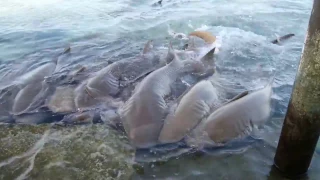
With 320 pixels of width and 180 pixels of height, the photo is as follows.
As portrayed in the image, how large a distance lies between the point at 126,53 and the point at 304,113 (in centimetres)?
514

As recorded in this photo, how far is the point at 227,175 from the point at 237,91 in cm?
209

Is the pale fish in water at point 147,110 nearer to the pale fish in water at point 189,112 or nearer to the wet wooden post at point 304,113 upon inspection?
the pale fish in water at point 189,112

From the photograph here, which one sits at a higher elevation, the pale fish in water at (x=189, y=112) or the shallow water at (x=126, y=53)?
the pale fish in water at (x=189, y=112)

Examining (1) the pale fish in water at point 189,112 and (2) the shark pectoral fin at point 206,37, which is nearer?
(1) the pale fish in water at point 189,112

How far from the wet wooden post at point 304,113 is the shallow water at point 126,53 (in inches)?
14.4

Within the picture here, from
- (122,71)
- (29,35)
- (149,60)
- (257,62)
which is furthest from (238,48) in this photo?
(29,35)

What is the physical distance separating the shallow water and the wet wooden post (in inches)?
14.4

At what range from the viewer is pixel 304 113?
352 cm

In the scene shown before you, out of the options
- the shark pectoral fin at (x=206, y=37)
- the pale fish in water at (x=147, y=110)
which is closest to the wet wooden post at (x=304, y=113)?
the pale fish in water at (x=147, y=110)

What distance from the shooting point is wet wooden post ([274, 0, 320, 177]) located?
3252mm

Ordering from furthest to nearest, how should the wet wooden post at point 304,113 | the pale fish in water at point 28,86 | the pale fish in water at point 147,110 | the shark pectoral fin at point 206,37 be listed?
1. the shark pectoral fin at point 206,37
2. the pale fish in water at point 28,86
3. the pale fish in water at point 147,110
4. the wet wooden post at point 304,113

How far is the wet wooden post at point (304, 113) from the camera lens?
10.7 feet

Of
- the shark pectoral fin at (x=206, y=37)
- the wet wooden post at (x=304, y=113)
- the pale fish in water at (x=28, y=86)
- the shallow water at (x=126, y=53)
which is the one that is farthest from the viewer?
the shark pectoral fin at (x=206, y=37)

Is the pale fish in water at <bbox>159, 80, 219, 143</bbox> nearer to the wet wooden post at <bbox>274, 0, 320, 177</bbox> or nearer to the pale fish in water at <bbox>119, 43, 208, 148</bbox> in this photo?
the pale fish in water at <bbox>119, 43, 208, 148</bbox>
